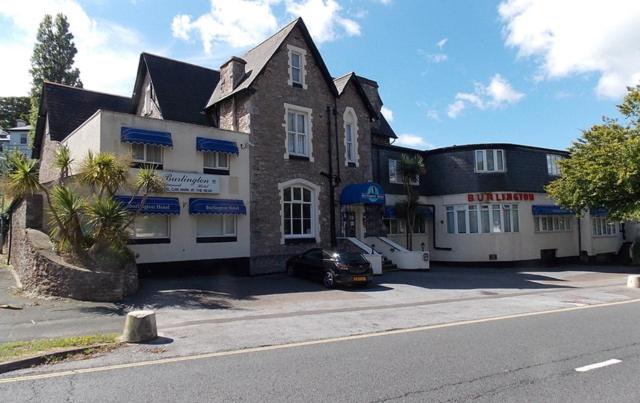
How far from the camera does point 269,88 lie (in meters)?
21.4

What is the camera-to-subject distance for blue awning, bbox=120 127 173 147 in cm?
1689

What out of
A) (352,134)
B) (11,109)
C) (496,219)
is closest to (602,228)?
(496,219)

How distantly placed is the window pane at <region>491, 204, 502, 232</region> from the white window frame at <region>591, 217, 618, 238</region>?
9676mm

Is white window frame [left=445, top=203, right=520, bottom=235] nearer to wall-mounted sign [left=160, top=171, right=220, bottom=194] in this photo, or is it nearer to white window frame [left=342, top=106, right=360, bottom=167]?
white window frame [left=342, top=106, right=360, bottom=167]

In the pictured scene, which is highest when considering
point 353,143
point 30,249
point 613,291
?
point 353,143

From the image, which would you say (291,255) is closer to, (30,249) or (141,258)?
(141,258)

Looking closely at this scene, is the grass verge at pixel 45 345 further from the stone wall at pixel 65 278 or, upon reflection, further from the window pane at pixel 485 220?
the window pane at pixel 485 220

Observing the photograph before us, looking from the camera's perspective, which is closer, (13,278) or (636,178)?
(13,278)

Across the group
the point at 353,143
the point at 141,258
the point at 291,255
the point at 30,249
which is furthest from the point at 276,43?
the point at 30,249

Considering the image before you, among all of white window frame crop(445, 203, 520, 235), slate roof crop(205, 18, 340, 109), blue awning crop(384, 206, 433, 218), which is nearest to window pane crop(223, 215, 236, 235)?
slate roof crop(205, 18, 340, 109)

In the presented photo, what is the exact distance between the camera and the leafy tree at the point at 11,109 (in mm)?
66562

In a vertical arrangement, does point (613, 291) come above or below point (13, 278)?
below

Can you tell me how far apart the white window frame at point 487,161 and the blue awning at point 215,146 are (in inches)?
589

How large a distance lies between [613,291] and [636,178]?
9376mm
